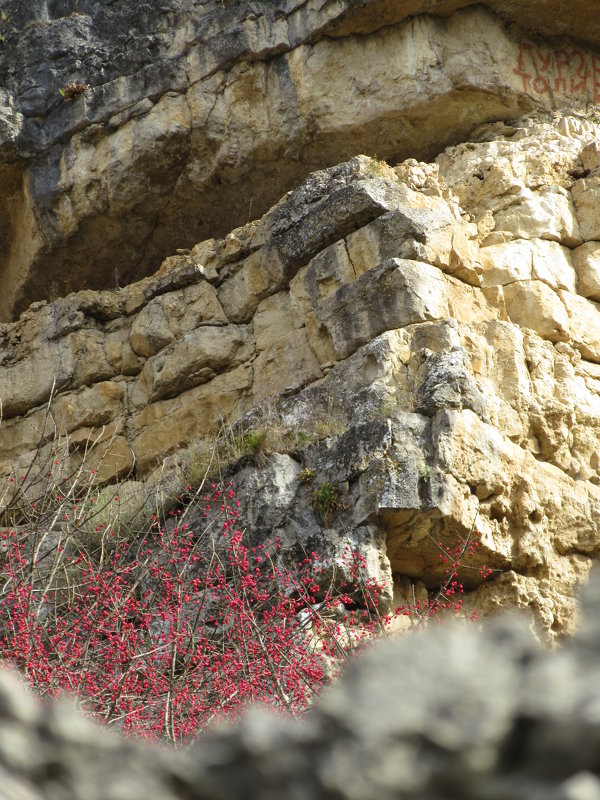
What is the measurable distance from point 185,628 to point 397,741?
475cm

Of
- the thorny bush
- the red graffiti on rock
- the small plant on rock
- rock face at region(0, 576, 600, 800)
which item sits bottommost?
the thorny bush

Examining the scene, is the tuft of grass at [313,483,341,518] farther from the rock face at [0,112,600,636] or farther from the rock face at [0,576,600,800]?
the rock face at [0,576,600,800]

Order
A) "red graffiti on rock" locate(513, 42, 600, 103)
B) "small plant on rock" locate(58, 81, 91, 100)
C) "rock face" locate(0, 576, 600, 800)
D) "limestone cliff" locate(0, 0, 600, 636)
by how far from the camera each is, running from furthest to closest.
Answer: "small plant on rock" locate(58, 81, 91, 100)
"red graffiti on rock" locate(513, 42, 600, 103)
"limestone cliff" locate(0, 0, 600, 636)
"rock face" locate(0, 576, 600, 800)

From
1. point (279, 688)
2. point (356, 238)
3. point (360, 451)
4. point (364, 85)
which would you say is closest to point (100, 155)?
point (364, 85)

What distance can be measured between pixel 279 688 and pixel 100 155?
31.5 ft

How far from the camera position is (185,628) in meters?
6.23

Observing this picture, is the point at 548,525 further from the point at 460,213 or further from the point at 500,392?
the point at 460,213

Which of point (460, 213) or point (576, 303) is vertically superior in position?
point (460, 213)

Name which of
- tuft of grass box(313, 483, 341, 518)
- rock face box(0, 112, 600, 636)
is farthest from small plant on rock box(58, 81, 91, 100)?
tuft of grass box(313, 483, 341, 518)

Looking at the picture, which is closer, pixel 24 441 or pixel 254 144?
pixel 24 441

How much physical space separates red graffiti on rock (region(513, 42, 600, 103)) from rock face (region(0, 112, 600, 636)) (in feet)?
2.23

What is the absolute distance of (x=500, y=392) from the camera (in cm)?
828

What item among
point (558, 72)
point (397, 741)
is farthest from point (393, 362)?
point (397, 741)

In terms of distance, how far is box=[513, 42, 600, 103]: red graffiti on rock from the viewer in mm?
12625
